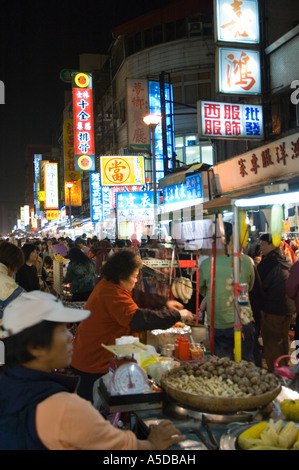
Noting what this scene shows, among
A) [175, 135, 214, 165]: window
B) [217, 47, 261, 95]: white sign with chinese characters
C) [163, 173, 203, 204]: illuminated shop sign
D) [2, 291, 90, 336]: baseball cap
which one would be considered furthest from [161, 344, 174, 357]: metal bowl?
[175, 135, 214, 165]: window

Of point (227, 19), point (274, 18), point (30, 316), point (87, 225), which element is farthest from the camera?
point (87, 225)

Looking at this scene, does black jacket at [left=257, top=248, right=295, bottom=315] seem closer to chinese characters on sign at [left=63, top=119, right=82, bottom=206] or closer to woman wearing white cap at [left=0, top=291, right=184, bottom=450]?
woman wearing white cap at [left=0, top=291, right=184, bottom=450]

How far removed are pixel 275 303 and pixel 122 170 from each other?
12.2 metres

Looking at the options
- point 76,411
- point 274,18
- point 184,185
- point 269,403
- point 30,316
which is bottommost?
point 269,403

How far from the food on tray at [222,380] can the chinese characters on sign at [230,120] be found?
8.24 m

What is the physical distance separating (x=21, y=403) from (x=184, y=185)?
1325cm

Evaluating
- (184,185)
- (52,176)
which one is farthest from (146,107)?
(52,176)

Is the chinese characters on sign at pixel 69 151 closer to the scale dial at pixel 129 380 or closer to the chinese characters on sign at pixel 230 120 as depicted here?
the chinese characters on sign at pixel 230 120

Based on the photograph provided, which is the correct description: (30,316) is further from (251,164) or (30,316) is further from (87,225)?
(87,225)

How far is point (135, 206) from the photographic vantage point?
16.3 metres

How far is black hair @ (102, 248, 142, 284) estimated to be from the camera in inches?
164

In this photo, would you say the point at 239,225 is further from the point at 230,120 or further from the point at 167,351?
the point at 230,120

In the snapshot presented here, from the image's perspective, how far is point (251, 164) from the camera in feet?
37.3

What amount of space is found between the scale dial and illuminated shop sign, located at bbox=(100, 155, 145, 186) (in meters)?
14.8
